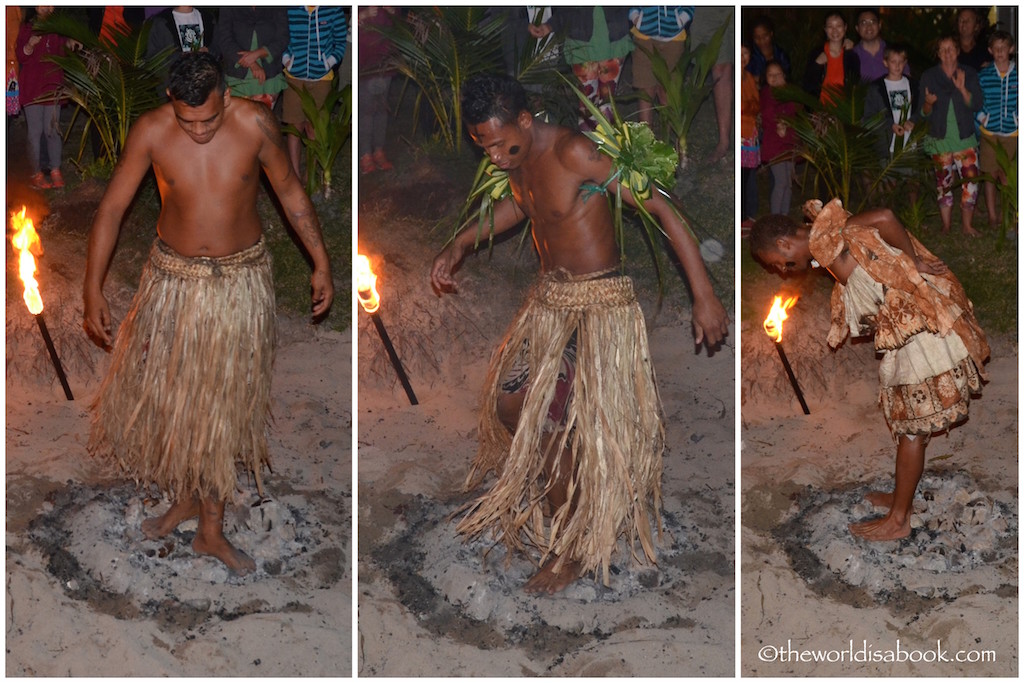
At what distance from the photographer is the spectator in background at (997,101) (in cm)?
354

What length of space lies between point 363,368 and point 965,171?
5.35 feet

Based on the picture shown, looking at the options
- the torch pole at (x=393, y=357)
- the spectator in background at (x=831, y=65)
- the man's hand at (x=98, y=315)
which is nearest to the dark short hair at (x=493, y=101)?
the torch pole at (x=393, y=357)

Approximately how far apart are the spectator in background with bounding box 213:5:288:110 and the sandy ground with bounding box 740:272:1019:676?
138 cm

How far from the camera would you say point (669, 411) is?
3512mm

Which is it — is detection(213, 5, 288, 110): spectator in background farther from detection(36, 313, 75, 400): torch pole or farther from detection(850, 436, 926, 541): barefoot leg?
detection(850, 436, 926, 541): barefoot leg

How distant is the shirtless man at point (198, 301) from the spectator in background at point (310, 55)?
124mm

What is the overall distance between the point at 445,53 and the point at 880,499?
1599mm

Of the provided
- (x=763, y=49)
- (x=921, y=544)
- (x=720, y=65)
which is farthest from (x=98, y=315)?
(x=921, y=544)

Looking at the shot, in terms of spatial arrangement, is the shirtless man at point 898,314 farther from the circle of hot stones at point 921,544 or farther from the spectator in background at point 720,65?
the spectator in background at point 720,65

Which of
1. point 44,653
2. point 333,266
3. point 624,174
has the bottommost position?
point 44,653

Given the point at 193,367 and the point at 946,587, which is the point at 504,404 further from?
the point at 946,587

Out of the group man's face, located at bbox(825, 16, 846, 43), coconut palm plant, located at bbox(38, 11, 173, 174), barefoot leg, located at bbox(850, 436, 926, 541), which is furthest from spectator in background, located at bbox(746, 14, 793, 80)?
coconut palm plant, located at bbox(38, 11, 173, 174)

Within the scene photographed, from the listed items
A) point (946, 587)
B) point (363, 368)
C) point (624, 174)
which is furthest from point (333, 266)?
point (946, 587)

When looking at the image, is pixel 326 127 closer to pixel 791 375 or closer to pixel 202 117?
pixel 202 117
